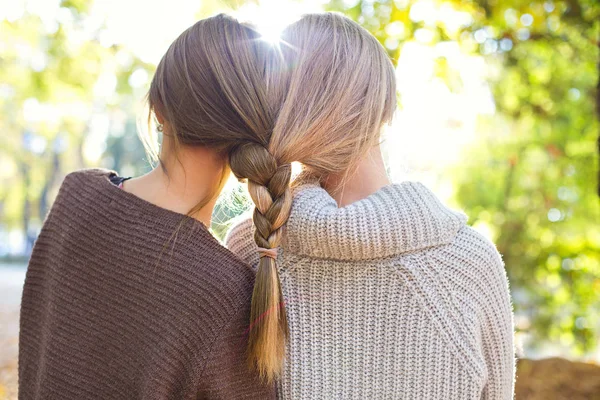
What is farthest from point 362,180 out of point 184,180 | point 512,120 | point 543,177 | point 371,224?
point 512,120

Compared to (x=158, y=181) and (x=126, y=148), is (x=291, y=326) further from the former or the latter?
(x=126, y=148)

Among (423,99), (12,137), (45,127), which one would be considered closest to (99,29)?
(423,99)

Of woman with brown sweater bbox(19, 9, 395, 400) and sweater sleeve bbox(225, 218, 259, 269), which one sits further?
sweater sleeve bbox(225, 218, 259, 269)

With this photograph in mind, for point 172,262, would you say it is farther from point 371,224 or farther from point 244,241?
point 371,224

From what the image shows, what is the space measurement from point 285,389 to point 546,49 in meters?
4.07

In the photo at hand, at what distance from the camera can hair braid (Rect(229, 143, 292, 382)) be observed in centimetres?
152

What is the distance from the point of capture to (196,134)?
1.57 meters

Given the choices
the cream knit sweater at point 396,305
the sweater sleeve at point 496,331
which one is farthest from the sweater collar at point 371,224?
the sweater sleeve at point 496,331

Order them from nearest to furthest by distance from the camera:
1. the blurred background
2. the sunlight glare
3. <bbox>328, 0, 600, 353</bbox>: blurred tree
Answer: the sunlight glare → the blurred background → <bbox>328, 0, 600, 353</bbox>: blurred tree

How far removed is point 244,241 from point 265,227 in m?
A: 0.34

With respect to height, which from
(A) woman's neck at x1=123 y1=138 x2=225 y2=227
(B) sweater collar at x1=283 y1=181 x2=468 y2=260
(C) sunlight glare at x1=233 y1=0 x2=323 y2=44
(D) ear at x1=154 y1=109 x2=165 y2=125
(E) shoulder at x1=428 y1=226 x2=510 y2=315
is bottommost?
(E) shoulder at x1=428 y1=226 x2=510 y2=315

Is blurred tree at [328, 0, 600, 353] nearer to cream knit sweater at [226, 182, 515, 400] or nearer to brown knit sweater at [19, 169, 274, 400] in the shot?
cream knit sweater at [226, 182, 515, 400]

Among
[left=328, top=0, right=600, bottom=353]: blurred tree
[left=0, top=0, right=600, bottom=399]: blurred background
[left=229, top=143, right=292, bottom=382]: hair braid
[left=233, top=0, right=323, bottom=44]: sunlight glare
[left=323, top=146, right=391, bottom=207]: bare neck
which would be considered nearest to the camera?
[left=229, top=143, right=292, bottom=382]: hair braid

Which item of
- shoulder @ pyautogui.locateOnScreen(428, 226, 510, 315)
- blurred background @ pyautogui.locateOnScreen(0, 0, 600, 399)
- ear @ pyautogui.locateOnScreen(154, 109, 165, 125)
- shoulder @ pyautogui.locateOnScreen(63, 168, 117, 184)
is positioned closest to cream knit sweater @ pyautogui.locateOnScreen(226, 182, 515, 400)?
shoulder @ pyautogui.locateOnScreen(428, 226, 510, 315)
